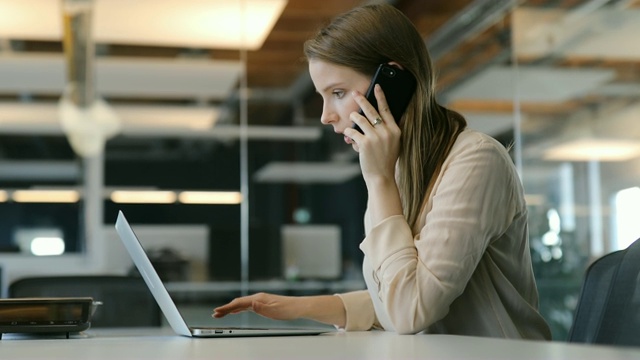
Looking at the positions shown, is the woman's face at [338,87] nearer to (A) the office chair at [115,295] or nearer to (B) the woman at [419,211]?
(B) the woman at [419,211]

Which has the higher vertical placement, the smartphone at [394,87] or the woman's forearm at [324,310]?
the smartphone at [394,87]

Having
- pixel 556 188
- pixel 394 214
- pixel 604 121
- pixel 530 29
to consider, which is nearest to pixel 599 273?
pixel 394 214

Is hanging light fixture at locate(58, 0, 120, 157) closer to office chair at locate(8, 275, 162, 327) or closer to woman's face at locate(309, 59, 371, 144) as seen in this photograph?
office chair at locate(8, 275, 162, 327)

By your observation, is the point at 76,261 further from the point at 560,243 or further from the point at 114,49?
the point at 560,243

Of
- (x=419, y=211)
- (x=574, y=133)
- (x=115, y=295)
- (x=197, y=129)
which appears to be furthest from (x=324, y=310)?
(x=197, y=129)

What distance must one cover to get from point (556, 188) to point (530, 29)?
105 cm

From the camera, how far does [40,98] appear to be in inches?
249

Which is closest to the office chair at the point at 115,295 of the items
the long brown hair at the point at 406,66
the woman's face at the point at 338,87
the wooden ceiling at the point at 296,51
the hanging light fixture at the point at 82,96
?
the woman's face at the point at 338,87

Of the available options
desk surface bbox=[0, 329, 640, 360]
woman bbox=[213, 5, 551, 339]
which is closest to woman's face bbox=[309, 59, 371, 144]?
woman bbox=[213, 5, 551, 339]

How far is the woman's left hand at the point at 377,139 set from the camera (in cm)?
184

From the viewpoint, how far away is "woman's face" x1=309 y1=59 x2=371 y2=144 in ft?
6.51

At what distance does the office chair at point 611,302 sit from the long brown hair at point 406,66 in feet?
1.23

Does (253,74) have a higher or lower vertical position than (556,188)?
higher

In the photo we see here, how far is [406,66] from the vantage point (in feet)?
6.48
